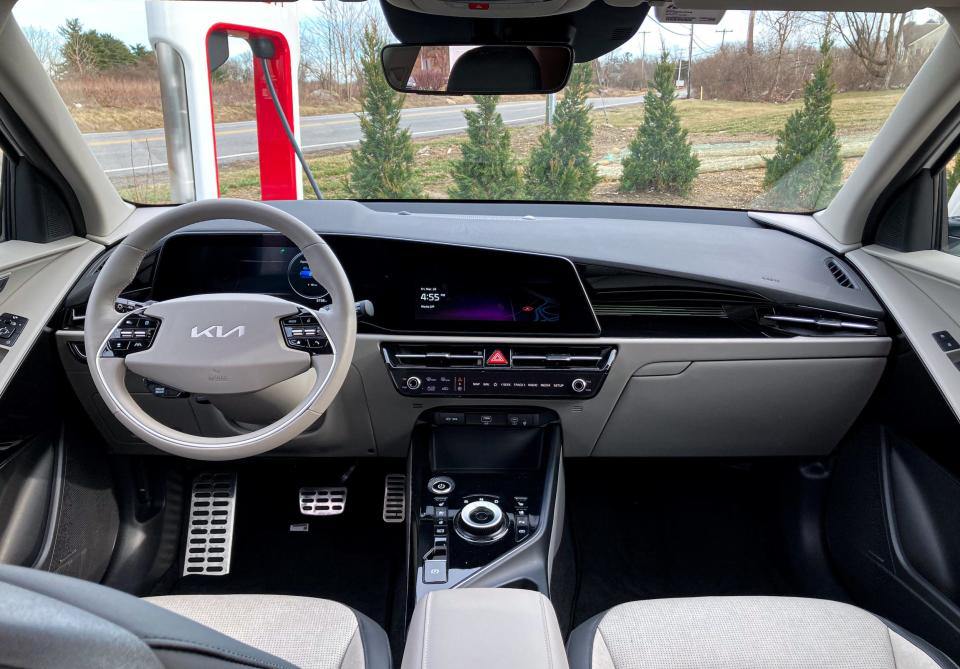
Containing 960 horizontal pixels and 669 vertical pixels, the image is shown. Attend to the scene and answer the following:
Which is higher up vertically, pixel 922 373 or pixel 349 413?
pixel 922 373

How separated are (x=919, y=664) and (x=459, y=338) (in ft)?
4.75

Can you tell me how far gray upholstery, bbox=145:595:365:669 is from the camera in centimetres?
161

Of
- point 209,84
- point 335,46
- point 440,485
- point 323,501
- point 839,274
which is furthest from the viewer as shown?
point 209,84

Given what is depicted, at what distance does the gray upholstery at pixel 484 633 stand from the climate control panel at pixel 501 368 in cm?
87

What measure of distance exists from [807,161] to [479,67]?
1.40 m

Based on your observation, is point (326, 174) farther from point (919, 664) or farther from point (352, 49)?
point (919, 664)

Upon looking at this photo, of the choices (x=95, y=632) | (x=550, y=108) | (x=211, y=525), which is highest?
(x=550, y=108)

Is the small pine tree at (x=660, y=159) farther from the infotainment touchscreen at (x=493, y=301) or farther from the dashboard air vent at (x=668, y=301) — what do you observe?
the infotainment touchscreen at (x=493, y=301)

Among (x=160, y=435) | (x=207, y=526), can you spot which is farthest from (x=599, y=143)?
(x=207, y=526)

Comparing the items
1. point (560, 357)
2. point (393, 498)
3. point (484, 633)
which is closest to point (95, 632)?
point (484, 633)

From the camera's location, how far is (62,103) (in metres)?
2.22

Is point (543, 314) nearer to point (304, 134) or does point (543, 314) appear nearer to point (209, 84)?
point (304, 134)

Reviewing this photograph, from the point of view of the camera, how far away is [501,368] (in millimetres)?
2322

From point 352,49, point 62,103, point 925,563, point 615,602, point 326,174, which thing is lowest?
point 615,602
